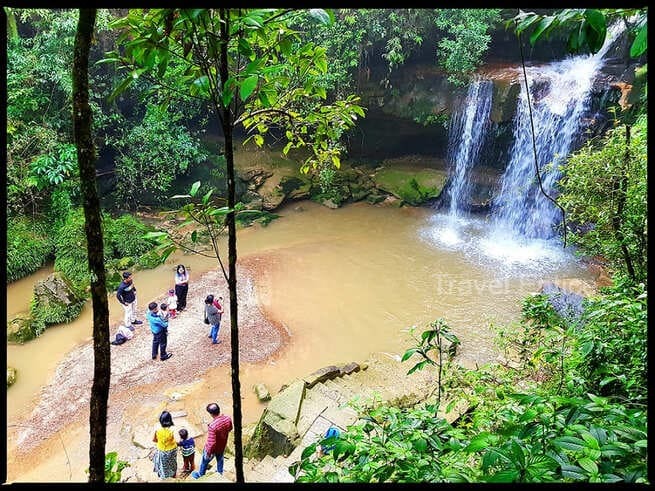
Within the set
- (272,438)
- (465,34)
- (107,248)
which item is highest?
(465,34)

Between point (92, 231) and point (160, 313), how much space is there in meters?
5.60

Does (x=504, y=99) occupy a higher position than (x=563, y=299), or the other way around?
(x=504, y=99)

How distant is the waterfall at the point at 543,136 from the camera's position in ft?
36.6

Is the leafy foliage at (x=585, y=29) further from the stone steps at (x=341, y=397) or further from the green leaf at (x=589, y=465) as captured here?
the stone steps at (x=341, y=397)

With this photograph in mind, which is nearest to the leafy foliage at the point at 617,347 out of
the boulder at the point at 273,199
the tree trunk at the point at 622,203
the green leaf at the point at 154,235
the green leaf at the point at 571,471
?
the tree trunk at the point at 622,203

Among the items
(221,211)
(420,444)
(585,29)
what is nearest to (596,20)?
(585,29)

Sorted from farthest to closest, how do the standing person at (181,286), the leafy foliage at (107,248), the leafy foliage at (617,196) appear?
the leafy foliage at (107,248) < the standing person at (181,286) < the leafy foliage at (617,196)

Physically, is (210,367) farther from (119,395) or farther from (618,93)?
(618,93)

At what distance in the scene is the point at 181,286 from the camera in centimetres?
838

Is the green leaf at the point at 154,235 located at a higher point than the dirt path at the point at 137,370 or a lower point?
higher

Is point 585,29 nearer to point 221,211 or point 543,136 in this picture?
point 221,211

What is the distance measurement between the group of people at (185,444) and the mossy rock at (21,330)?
4.16 m

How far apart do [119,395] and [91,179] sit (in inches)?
224
